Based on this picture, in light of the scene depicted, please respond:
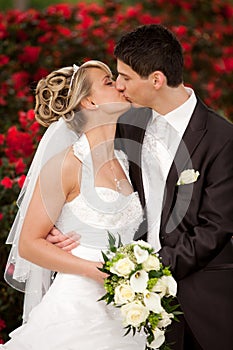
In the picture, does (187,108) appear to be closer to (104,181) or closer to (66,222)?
(104,181)

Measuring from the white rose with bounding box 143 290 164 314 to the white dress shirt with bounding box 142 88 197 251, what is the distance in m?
0.61

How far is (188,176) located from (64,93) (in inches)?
34.2

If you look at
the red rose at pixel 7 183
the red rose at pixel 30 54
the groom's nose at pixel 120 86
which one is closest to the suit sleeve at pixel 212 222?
the groom's nose at pixel 120 86

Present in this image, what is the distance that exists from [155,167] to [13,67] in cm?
Result: 381

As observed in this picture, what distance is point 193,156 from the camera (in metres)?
4.63

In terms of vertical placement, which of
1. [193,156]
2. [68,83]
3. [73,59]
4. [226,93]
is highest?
[68,83]

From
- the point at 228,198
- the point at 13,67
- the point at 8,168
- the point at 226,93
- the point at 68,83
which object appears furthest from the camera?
the point at 226,93

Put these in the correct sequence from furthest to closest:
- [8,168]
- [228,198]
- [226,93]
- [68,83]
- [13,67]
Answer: [226,93] → [13,67] → [8,168] → [68,83] → [228,198]

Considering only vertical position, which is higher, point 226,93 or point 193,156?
point 193,156

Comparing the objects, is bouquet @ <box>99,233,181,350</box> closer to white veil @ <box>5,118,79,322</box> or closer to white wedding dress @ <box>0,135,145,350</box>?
white wedding dress @ <box>0,135,145,350</box>

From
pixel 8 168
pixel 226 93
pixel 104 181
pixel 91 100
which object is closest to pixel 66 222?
pixel 104 181

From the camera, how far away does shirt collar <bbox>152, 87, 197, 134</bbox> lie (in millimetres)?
4770

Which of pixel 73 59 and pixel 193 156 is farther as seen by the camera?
pixel 73 59

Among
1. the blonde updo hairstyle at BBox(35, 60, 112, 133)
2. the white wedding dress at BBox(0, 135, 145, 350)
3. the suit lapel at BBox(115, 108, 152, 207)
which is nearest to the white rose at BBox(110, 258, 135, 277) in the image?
the white wedding dress at BBox(0, 135, 145, 350)
